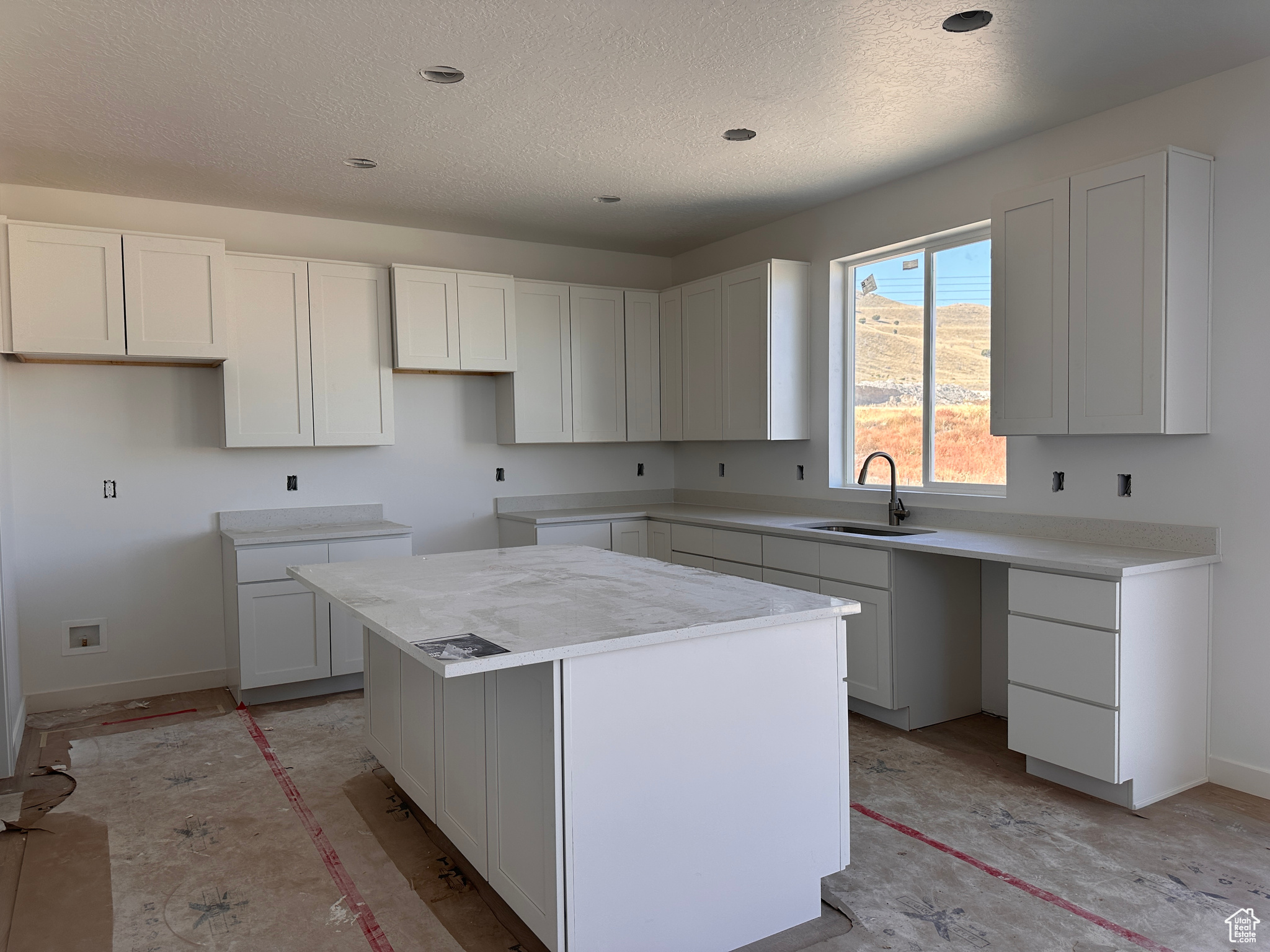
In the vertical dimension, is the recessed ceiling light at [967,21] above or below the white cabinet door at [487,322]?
above

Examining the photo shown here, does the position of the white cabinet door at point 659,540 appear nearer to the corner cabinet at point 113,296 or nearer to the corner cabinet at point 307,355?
the corner cabinet at point 307,355

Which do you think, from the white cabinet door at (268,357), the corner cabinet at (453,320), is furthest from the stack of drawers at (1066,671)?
the white cabinet door at (268,357)

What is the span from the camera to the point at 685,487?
20.3 ft

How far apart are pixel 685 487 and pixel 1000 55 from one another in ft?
12.3

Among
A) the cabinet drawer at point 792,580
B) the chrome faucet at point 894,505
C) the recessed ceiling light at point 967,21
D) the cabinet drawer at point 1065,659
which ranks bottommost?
the cabinet drawer at point 1065,659

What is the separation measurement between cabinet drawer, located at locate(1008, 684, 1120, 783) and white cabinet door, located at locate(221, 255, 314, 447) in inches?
147

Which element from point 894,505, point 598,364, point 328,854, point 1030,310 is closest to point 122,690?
point 328,854

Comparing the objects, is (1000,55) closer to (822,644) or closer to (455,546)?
(822,644)

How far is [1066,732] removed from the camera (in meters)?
3.03

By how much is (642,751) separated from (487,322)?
3.62 m

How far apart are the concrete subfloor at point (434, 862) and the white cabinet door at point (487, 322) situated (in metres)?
2.41

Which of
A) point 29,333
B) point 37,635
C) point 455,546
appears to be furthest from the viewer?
point 455,546

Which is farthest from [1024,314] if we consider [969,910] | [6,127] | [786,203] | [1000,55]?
[6,127]

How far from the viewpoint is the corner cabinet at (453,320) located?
4.87 meters
